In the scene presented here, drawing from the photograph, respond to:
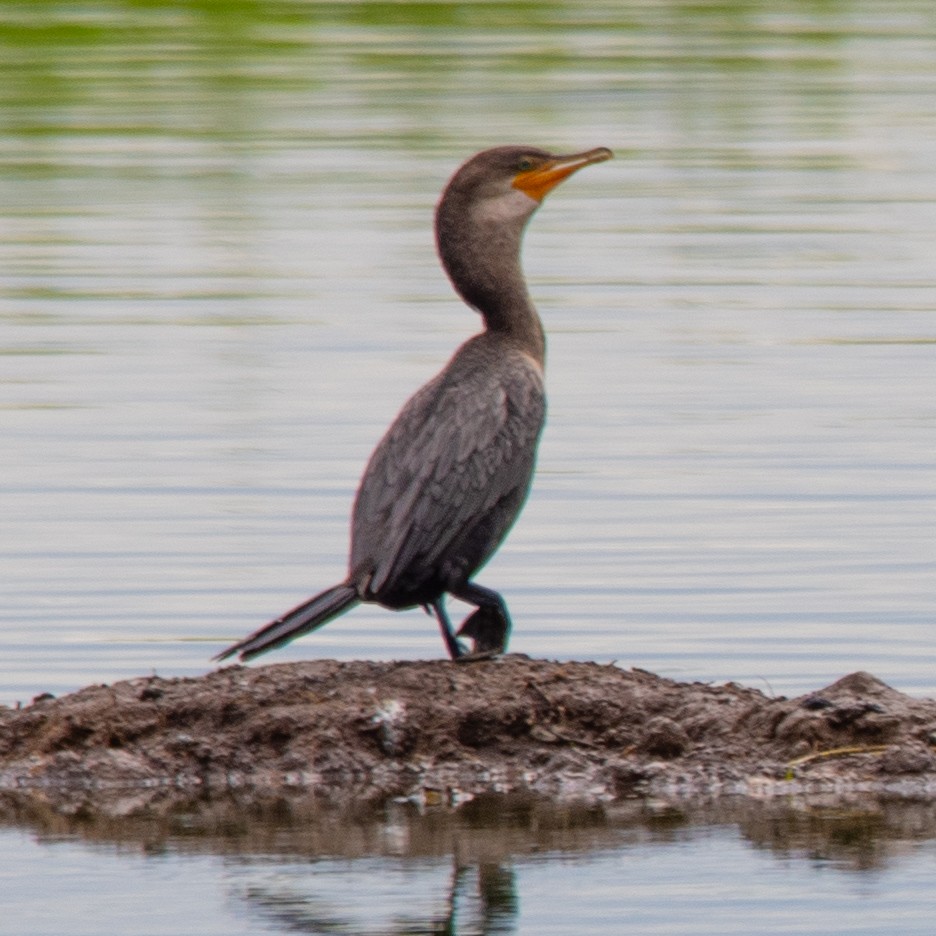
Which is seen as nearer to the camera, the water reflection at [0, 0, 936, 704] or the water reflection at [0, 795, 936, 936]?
the water reflection at [0, 795, 936, 936]

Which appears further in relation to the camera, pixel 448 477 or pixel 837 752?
pixel 448 477

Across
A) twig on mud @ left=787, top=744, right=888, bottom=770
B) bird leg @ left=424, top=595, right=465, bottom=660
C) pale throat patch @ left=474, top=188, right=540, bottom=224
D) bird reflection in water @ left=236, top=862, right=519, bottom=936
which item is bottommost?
bird reflection in water @ left=236, top=862, right=519, bottom=936

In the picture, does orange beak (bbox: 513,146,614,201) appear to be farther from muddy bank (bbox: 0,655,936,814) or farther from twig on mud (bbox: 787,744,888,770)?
twig on mud (bbox: 787,744,888,770)

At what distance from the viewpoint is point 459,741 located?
28.5 feet

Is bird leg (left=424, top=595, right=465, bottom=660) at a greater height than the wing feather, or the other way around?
the wing feather

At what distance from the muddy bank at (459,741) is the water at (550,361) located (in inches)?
21.1

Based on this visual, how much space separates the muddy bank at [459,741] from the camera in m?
8.53

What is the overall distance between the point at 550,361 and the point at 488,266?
7071mm

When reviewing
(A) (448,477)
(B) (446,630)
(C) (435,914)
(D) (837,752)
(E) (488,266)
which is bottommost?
(C) (435,914)

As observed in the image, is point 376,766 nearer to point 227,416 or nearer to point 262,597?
point 262,597

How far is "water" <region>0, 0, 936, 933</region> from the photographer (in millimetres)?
10539

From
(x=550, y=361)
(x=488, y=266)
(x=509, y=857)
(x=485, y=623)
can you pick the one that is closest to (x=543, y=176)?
(x=488, y=266)

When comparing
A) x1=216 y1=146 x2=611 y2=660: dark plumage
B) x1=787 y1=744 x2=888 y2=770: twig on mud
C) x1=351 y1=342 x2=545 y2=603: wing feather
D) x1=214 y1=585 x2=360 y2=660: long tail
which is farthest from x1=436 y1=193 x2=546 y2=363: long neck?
x1=787 y1=744 x2=888 y2=770: twig on mud

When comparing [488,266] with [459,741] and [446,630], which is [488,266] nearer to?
[446,630]
